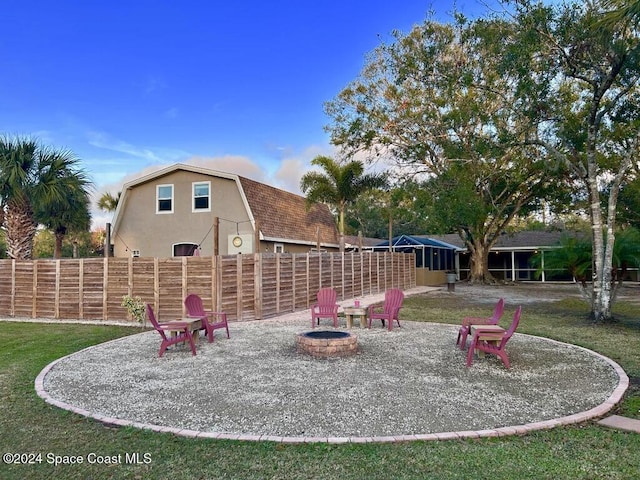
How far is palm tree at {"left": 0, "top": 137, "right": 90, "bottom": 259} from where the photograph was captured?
13602 mm

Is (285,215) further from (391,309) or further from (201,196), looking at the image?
(391,309)

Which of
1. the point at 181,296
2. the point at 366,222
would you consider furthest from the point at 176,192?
the point at 366,222

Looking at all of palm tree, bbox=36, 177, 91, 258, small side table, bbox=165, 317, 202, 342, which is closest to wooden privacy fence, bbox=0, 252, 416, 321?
small side table, bbox=165, 317, 202, 342

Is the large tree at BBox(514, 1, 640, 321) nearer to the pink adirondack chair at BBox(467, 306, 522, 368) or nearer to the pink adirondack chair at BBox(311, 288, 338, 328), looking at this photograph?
the pink adirondack chair at BBox(467, 306, 522, 368)

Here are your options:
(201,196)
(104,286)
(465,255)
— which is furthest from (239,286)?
(465,255)

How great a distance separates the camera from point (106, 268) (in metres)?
11.6

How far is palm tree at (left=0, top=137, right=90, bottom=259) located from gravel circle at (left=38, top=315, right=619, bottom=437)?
8.32 metres

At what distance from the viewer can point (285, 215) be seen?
20.8 m

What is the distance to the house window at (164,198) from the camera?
Result: 19.0 m

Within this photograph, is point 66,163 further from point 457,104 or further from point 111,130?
point 457,104

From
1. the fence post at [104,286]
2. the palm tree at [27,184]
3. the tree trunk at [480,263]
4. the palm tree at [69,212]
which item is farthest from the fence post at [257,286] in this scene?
the tree trunk at [480,263]

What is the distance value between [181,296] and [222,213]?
7.69 meters

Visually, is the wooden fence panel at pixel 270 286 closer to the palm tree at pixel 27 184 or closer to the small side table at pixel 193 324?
the small side table at pixel 193 324

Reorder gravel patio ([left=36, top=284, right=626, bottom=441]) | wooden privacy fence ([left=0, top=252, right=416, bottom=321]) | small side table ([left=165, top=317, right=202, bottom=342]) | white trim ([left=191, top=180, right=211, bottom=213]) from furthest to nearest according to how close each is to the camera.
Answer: white trim ([left=191, top=180, right=211, bottom=213]) → wooden privacy fence ([left=0, top=252, right=416, bottom=321]) → small side table ([left=165, top=317, right=202, bottom=342]) → gravel patio ([left=36, top=284, right=626, bottom=441])
